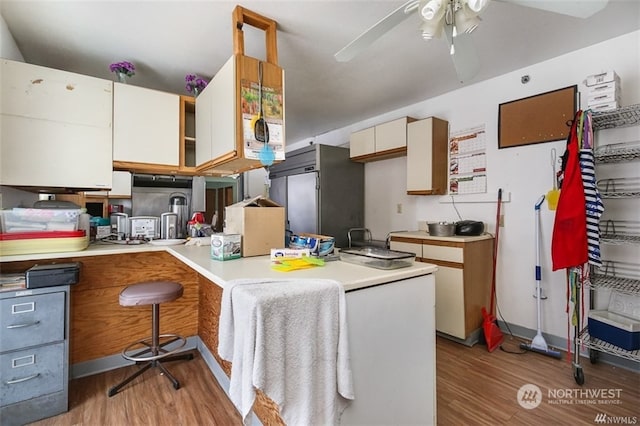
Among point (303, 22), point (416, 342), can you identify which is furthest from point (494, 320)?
point (303, 22)

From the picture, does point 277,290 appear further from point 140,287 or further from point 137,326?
point 137,326

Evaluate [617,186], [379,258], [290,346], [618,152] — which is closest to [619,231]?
[617,186]

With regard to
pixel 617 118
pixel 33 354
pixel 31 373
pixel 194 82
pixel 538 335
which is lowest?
pixel 538 335

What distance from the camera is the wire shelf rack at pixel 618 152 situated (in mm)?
1921

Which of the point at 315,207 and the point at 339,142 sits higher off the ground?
the point at 339,142

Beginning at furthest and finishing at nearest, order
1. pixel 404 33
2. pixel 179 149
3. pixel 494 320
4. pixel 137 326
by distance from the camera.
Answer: pixel 494 320, pixel 179 149, pixel 137 326, pixel 404 33

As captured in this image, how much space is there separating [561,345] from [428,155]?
1.98 metres

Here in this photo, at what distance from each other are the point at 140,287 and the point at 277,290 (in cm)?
143

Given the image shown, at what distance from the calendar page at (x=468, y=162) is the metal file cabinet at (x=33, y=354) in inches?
130

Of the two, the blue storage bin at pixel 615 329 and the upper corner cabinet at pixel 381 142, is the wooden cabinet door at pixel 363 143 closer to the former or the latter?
the upper corner cabinet at pixel 381 142

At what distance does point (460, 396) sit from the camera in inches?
72.7

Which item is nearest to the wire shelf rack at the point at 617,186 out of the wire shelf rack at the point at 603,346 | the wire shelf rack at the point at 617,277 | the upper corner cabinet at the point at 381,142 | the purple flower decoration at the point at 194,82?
the wire shelf rack at the point at 617,277

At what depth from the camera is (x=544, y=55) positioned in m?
2.38

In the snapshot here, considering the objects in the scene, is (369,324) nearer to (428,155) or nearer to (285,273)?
(285,273)
